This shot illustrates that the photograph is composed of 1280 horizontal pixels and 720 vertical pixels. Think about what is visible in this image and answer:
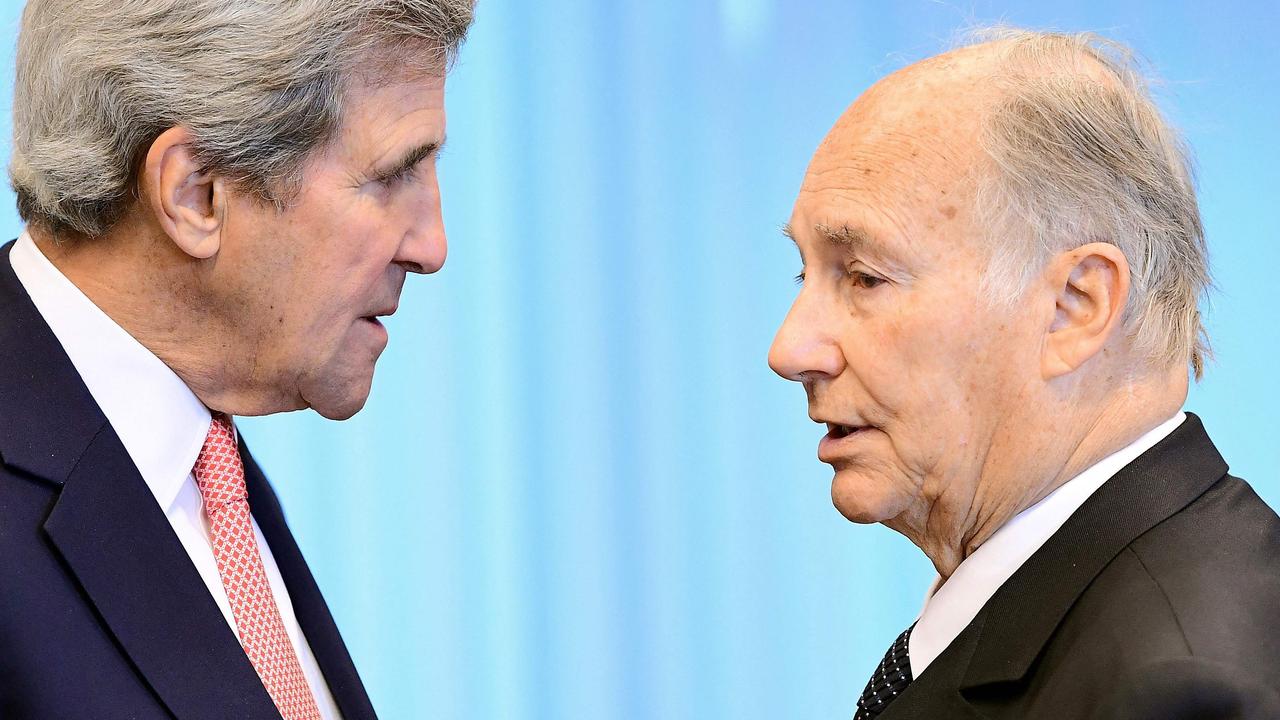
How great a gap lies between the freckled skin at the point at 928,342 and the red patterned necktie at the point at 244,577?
0.59 m

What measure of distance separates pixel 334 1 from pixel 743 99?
161 centimetres

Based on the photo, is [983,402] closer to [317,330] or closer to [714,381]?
[317,330]

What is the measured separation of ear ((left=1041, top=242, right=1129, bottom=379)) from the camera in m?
1.15

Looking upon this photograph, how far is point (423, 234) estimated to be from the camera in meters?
1.46

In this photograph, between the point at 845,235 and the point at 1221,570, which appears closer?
the point at 1221,570

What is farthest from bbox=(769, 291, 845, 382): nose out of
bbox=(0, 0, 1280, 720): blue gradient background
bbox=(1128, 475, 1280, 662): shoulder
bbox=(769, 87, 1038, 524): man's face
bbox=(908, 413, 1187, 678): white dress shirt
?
bbox=(0, 0, 1280, 720): blue gradient background

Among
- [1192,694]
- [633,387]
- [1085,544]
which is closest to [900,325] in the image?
[1085,544]

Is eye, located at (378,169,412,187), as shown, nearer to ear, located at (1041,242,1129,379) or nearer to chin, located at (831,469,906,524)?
chin, located at (831,469,906,524)

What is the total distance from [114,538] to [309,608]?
0.39m

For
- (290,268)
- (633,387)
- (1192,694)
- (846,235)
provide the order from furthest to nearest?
(633,387)
(290,268)
(846,235)
(1192,694)

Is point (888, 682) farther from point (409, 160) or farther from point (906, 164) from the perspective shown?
point (409, 160)

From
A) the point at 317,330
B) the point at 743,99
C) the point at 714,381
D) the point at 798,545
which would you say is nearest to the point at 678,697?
the point at 798,545

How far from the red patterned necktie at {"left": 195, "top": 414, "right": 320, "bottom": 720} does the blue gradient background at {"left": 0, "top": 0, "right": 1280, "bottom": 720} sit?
4.07ft

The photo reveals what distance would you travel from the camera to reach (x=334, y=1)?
1298 mm
